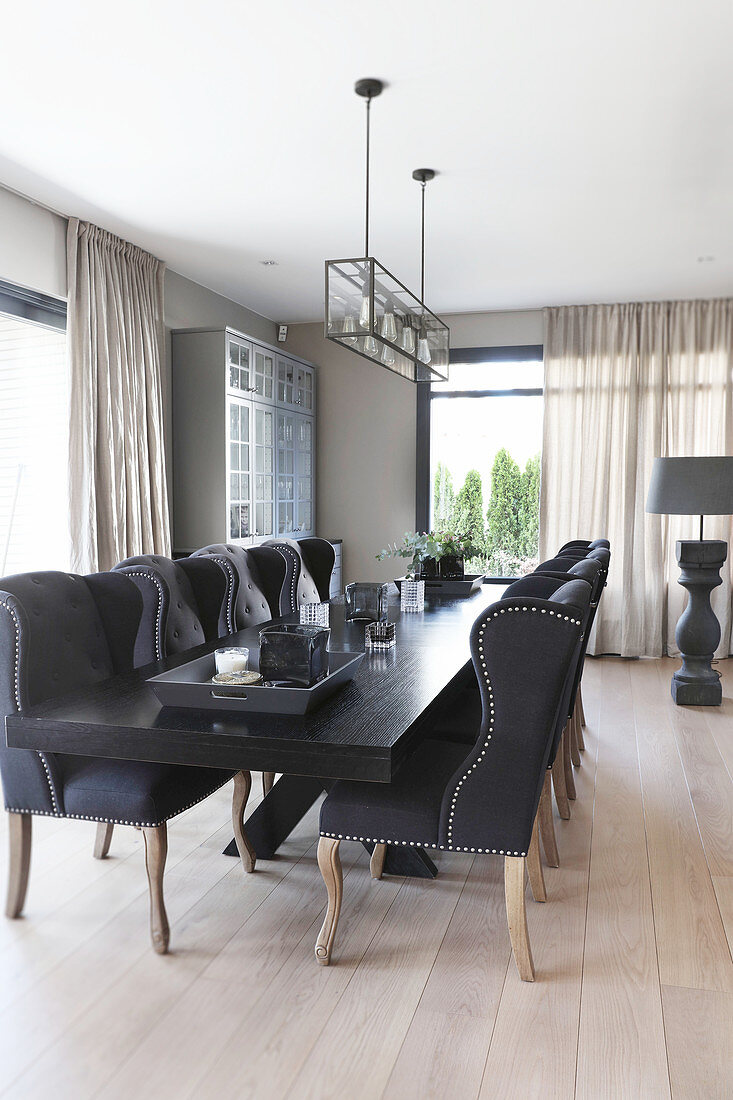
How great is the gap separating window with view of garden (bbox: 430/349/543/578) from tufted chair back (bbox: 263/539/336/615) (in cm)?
219

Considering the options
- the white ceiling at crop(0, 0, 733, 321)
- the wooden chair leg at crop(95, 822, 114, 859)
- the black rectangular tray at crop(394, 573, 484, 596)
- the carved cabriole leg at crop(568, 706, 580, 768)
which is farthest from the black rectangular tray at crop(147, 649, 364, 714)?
the black rectangular tray at crop(394, 573, 484, 596)

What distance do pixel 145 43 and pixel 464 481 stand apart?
449 centimetres

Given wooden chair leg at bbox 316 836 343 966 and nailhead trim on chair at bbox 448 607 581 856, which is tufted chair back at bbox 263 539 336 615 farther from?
nailhead trim on chair at bbox 448 607 581 856

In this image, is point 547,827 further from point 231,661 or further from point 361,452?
point 361,452

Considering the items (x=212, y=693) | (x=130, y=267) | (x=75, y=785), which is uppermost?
(x=130, y=267)

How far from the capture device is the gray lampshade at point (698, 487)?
4.66 meters

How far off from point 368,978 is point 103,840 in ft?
3.50

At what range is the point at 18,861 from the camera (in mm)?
2256

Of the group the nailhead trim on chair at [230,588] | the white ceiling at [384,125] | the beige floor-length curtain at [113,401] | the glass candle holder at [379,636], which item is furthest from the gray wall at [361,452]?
the glass candle holder at [379,636]

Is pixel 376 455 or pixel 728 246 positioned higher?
pixel 728 246

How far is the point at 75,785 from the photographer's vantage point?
2.17 m

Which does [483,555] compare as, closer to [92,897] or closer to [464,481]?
[464,481]

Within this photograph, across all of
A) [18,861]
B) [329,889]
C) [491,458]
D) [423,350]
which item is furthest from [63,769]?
[491,458]

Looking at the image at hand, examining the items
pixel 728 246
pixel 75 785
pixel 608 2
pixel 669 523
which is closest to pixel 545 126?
pixel 608 2
